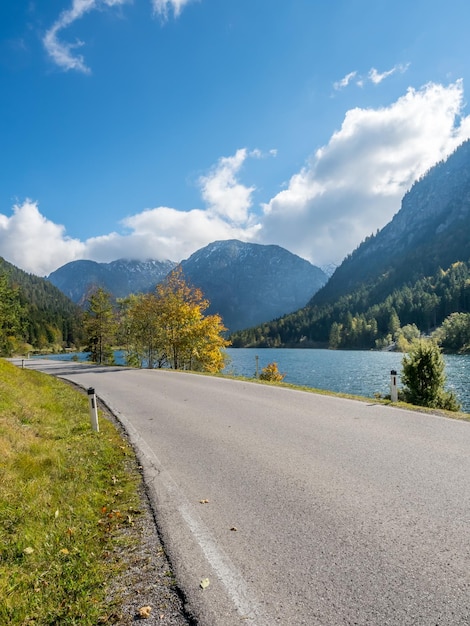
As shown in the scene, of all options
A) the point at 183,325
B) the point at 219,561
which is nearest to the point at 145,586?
the point at 219,561

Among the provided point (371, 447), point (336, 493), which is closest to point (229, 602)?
point (336, 493)

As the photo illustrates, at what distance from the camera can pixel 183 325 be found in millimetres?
33531

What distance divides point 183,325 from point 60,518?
28855 millimetres

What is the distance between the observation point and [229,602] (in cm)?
314

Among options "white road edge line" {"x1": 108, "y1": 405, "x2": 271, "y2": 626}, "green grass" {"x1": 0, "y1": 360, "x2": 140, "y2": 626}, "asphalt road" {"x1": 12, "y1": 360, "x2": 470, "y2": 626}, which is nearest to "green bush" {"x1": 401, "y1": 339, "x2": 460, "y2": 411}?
"asphalt road" {"x1": 12, "y1": 360, "x2": 470, "y2": 626}

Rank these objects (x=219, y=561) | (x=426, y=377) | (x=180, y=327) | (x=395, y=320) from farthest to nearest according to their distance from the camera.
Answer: (x=395, y=320)
(x=180, y=327)
(x=426, y=377)
(x=219, y=561)

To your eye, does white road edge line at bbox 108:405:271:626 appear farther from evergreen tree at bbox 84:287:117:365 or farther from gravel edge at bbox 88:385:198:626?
evergreen tree at bbox 84:287:117:365

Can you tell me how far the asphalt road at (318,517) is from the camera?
3047 millimetres

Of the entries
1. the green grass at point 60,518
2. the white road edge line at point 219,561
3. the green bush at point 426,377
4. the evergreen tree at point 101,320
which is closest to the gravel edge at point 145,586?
the green grass at point 60,518

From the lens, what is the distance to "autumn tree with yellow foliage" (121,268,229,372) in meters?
33.2

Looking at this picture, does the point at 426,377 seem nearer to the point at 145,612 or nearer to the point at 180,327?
the point at 145,612

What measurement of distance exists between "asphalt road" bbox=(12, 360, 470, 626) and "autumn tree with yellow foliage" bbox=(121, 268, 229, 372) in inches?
937

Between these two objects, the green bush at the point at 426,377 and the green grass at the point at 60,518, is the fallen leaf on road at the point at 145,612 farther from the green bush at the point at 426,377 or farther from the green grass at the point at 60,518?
the green bush at the point at 426,377

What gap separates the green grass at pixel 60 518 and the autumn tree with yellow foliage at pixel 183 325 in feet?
77.9
